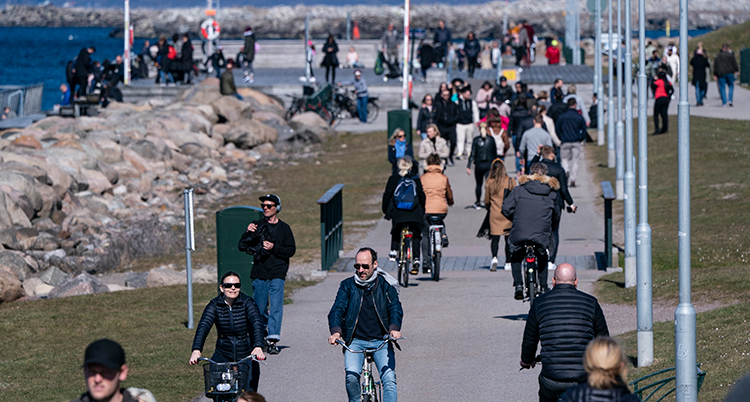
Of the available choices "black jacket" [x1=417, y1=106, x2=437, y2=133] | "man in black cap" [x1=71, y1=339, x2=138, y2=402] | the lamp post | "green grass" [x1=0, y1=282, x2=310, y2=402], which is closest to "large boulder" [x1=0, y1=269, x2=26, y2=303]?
"green grass" [x1=0, y1=282, x2=310, y2=402]

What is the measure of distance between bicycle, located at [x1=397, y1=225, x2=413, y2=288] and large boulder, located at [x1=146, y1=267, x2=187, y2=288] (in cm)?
381

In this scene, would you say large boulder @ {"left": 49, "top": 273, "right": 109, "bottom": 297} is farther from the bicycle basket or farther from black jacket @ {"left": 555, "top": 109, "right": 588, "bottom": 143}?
black jacket @ {"left": 555, "top": 109, "right": 588, "bottom": 143}

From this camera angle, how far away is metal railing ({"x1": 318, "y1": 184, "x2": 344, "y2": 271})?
16000 millimetres

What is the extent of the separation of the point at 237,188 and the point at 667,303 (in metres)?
17.3

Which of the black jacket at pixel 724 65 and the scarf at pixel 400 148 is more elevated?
the black jacket at pixel 724 65

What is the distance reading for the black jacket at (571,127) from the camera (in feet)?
74.2

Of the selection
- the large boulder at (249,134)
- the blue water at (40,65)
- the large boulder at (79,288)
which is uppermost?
the blue water at (40,65)

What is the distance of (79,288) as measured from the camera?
1669 cm

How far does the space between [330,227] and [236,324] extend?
25.9 ft

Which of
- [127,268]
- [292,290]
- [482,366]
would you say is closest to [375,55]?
[127,268]

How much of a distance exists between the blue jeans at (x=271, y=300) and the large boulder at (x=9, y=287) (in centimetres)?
611

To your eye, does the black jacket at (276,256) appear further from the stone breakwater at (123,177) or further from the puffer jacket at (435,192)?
the stone breakwater at (123,177)

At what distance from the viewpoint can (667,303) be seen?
42.7 ft

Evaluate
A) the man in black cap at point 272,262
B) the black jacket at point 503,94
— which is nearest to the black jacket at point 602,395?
the man in black cap at point 272,262
